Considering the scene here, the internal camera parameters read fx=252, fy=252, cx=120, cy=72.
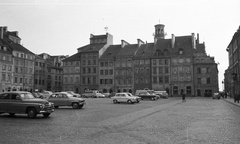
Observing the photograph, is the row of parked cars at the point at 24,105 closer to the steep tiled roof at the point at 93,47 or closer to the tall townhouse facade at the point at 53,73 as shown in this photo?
the steep tiled roof at the point at 93,47

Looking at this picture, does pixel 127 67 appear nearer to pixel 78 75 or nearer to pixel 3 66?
pixel 78 75

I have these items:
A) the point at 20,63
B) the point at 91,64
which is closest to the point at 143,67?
the point at 91,64

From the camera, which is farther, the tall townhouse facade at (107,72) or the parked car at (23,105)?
the tall townhouse facade at (107,72)

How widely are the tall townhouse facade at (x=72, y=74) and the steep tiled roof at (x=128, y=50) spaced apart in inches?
593

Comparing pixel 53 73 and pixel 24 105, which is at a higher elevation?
pixel 53 73

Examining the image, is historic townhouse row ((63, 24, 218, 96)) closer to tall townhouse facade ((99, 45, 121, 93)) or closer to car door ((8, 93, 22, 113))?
tall townhouse facade ((99, 45, 121, 93))

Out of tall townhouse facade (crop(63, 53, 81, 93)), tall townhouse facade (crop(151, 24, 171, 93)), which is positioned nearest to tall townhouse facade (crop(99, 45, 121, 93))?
tall townhouse facade (crop(63, 53, 81, 93))

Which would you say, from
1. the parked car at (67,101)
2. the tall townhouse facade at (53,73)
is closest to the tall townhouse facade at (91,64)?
the tall townhouse facade at (53,73)

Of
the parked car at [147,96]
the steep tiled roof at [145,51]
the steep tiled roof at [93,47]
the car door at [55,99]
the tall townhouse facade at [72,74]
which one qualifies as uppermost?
the steep tiled roof at [93,47]

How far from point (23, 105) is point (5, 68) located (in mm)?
61052

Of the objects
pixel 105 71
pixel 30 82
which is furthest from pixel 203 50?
Answer: pixel 30 82

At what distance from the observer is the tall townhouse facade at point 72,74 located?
8546cm

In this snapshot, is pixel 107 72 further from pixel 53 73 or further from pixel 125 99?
pixel 125 99

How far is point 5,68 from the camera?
71875mm
